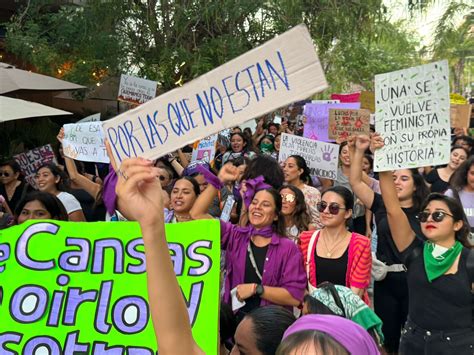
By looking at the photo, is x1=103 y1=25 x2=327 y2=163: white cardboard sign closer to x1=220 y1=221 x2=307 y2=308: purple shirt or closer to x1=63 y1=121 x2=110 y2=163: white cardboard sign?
x1=220 y1=221 x2=307 y2=308: purple shirt

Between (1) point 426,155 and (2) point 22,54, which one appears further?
(2) point 22,54

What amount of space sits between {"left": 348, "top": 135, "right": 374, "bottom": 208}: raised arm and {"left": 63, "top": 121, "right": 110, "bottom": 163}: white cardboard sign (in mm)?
2845

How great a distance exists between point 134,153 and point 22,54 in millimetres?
10263

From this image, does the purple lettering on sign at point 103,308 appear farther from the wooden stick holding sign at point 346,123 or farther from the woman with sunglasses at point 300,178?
the wooden stick holding sign at point 346,123

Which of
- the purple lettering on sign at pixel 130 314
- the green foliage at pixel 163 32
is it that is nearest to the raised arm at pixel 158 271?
the purple lettering on sign at pixel 130 314

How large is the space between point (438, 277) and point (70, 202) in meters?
3.11

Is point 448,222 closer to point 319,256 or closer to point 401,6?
point 319,256

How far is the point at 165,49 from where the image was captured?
12156 millimetres

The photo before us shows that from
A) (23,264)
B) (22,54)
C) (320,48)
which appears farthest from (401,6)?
(23,264)

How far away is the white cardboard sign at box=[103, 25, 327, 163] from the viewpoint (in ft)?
6.64

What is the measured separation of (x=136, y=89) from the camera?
32.3 feet

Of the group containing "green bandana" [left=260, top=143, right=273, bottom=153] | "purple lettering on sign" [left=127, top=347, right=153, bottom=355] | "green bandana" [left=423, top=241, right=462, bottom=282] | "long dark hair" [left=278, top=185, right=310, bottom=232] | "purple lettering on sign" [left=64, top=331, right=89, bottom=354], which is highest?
"green bandana" [left=260, top=143, right=273, bottom=153]

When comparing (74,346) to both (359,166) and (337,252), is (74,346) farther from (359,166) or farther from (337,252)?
(359,166)

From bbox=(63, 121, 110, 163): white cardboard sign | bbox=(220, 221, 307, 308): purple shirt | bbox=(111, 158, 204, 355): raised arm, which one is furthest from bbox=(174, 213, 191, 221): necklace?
bbox=(111, 158, 204, 355): raised arm
